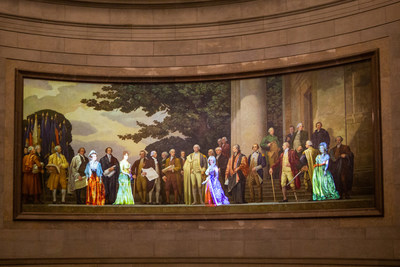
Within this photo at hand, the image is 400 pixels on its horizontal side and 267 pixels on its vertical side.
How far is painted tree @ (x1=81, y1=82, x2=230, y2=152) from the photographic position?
691 inches

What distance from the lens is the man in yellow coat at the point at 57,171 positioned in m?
17.4

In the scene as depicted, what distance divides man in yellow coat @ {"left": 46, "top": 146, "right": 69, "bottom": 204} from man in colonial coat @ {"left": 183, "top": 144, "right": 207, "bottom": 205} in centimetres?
292

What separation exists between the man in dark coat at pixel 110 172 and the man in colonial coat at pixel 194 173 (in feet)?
5.60

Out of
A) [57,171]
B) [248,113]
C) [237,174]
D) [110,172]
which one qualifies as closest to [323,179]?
[237,174]

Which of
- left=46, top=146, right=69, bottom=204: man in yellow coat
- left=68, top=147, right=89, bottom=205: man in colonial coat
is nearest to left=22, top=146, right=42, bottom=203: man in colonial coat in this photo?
left=46, top=146, right=69, bottom=204: man in yellow coat

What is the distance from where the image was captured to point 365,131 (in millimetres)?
15539

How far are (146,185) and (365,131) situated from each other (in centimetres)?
548

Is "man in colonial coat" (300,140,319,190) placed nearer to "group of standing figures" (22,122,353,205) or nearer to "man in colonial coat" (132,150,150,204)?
"group of standing figures" (22,122,353,205)

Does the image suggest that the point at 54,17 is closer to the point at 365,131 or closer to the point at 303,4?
the point at 303,4

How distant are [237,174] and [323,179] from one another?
2.15m

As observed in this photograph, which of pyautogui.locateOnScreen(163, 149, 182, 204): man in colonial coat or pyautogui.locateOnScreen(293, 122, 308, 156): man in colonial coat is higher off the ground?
pyautogui.locateOnScreen(293, 122, 308, 156): man in colonial coat

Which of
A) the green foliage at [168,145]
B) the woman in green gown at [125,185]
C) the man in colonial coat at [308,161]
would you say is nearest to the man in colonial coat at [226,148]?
the green foliage at [168,145]

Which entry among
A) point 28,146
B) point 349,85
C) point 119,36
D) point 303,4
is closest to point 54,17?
point 119,36

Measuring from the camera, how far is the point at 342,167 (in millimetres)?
15914
